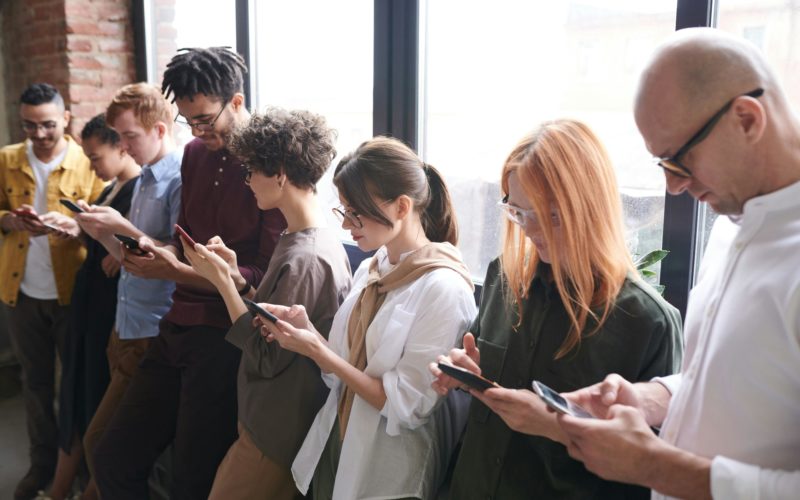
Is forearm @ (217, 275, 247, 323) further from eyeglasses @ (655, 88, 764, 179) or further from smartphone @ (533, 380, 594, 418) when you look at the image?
eyeglasses @ (655, 88, 764, 179)

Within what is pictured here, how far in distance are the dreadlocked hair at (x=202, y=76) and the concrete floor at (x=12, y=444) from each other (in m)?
2.38

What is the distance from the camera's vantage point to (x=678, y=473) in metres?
1.17

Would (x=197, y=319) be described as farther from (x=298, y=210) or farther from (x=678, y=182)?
(x=678, y=182)

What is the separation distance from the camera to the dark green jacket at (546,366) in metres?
1.53

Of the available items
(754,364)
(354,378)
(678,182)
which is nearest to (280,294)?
(354,378)

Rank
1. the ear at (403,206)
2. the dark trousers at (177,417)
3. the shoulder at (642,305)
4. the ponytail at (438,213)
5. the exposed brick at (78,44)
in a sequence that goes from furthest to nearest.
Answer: the exposed brick at (78,44) → the dark trousers at (177,417) → the ponytail at (438,213) → the ear at (403,206) → the shoulder at (642,305)

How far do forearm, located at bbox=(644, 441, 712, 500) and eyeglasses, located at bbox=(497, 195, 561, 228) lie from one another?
1.81 feet

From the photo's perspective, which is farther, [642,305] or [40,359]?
[40,359]

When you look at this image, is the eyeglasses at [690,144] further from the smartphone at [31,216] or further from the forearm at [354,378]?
the smartphone at [31,216]

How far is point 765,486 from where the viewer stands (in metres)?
1.10

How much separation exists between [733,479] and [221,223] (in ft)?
6.31

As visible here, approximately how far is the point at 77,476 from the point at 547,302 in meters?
3.16

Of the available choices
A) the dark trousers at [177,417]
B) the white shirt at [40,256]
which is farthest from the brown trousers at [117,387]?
the white shirt at [40,256]

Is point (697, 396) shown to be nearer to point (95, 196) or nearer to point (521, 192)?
point (521, 192)
